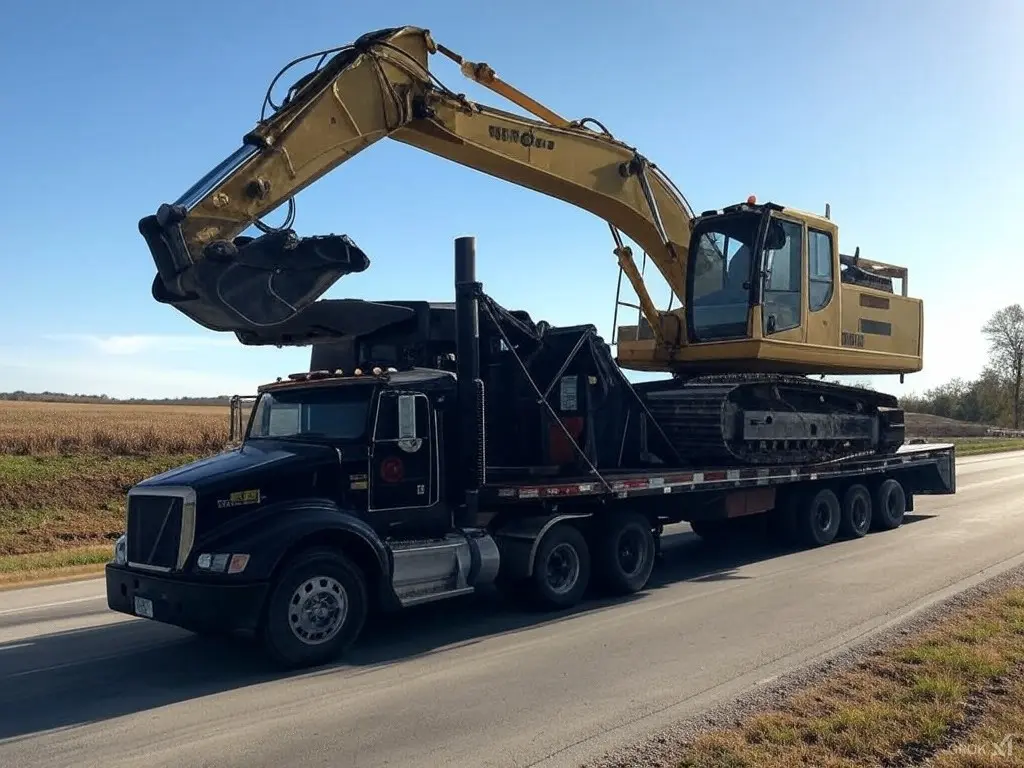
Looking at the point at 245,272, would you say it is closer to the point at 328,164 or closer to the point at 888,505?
the point at 328,164

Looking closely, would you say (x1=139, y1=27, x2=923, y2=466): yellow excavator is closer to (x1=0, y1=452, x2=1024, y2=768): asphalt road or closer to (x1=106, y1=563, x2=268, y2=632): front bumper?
(x1=106, y1=563, x2=268, y2=632): front bumper

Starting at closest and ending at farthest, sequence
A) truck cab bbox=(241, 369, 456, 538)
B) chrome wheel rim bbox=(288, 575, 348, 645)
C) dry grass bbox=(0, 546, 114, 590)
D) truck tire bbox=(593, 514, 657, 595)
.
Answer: chrome wheel rim bbox=(288, 575, 348, 645), truck cab bbox=(241, 369, 456, 538), truck tire bbox=(593, 514, 657, 595), dry grass bbox=(0, 546, 114, 590)

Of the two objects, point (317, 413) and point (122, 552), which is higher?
point (317, 413)

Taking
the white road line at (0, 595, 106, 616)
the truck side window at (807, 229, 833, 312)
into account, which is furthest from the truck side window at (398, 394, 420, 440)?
the truck side window at (807, 229, 833, 312)

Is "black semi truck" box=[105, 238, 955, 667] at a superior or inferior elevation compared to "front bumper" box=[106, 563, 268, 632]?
superior

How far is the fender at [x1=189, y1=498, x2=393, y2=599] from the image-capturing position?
707 cm

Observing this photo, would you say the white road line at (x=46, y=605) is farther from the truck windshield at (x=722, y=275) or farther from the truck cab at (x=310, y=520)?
the truck windshield at (x=722, y=275)

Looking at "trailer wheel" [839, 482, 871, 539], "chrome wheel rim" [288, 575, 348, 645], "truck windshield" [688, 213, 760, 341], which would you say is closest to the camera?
"chrome wheel rim" [288, 575, 348, 645]

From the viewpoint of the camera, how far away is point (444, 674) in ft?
23.0

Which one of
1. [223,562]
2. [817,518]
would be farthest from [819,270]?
[223,562]

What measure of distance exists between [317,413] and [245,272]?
1607 millimetres

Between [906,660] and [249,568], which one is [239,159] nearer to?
[249,568]

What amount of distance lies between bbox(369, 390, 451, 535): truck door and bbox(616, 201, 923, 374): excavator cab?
5399 millimetres

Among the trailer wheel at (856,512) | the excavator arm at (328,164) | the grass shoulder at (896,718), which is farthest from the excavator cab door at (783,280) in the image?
the grass shoulder at (896,718)
